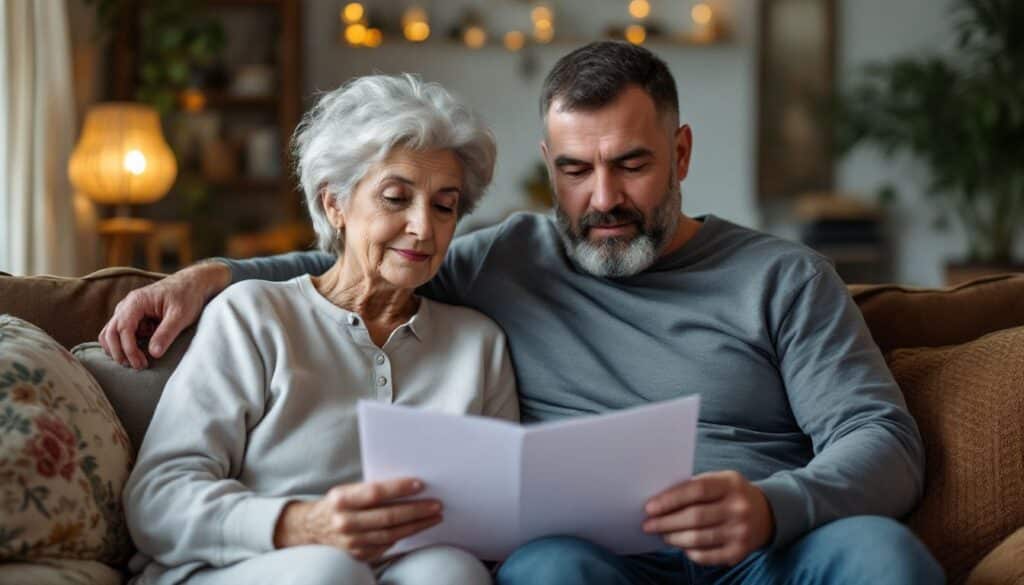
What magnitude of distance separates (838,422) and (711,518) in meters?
0.36

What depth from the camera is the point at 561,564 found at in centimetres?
154

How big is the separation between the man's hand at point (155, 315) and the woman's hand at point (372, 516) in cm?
48

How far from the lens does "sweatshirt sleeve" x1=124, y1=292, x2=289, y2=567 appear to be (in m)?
1.60

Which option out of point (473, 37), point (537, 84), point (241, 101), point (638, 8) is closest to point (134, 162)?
point (241, 101)

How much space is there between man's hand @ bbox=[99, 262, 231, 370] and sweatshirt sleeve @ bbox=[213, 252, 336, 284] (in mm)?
105

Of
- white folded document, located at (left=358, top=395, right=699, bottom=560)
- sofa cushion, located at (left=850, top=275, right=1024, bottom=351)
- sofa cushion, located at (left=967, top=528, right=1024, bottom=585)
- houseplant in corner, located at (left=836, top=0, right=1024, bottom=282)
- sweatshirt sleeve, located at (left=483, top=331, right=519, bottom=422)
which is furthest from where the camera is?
houseplant in corner, located at (left=836, top=0, right=1024, bottom=282)

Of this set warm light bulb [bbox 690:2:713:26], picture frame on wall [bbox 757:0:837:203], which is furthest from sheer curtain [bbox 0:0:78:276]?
picture frame on wall [bbox 757:0:837:203]

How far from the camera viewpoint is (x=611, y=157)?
77.3 inches

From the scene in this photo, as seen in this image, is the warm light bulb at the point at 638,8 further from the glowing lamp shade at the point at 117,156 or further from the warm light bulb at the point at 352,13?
the glowing lamp shade at the point at 117,156

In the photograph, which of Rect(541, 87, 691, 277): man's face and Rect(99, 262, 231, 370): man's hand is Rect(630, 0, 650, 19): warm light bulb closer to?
Rect(541, 87, 691, 277): man's face

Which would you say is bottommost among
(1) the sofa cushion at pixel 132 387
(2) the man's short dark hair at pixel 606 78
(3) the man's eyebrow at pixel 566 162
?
(1) the sofa cushion at pixel 132 387

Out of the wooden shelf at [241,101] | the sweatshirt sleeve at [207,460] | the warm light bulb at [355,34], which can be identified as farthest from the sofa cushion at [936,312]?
the warm light bulb at [355,34]

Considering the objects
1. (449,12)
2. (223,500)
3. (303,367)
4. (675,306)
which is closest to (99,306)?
(303,367)

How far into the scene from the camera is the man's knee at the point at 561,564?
1537 millimetres
